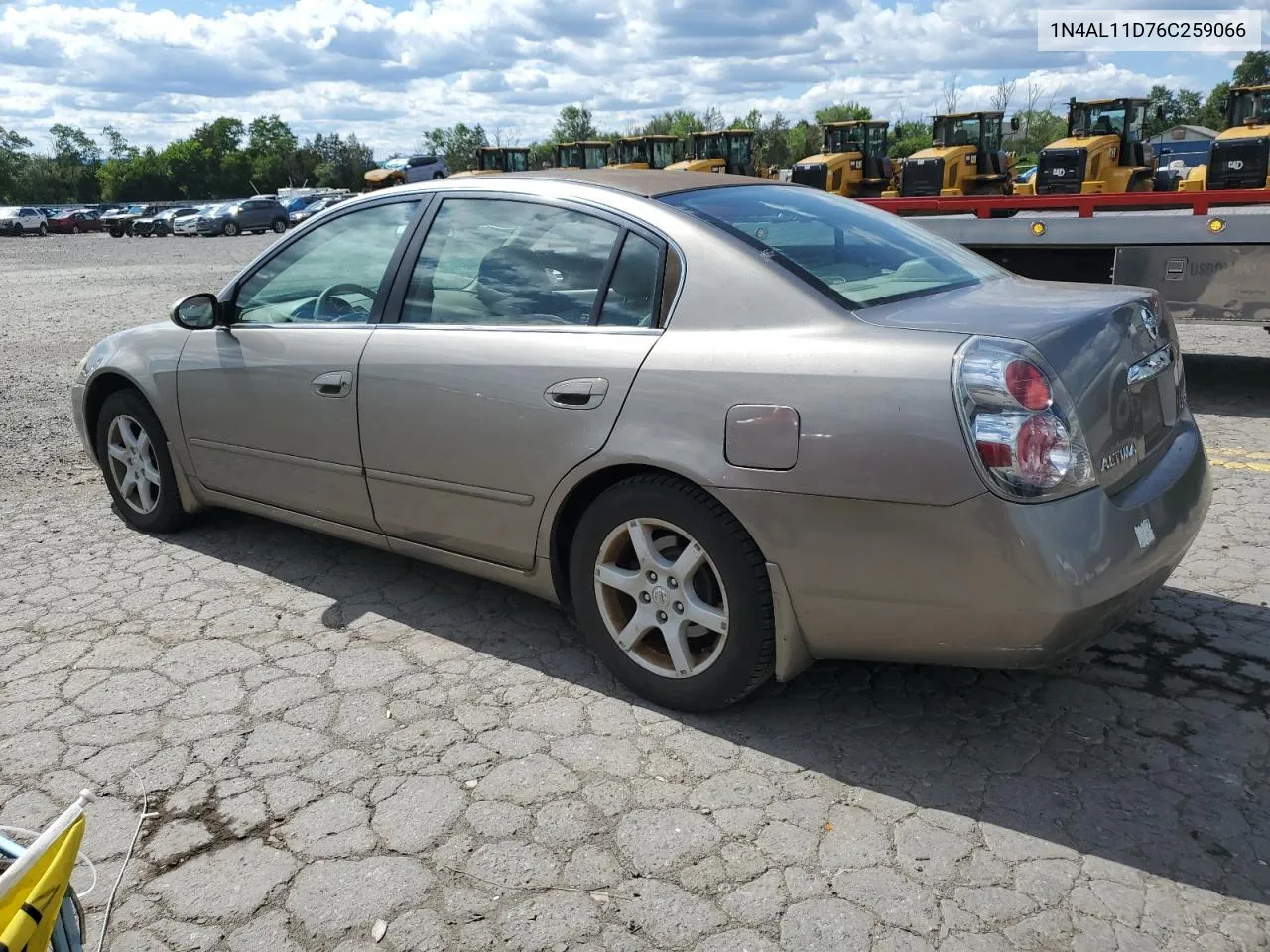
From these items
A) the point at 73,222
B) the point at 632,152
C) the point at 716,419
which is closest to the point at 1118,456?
the point at 716,419

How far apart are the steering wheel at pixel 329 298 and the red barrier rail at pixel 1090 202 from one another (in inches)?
200

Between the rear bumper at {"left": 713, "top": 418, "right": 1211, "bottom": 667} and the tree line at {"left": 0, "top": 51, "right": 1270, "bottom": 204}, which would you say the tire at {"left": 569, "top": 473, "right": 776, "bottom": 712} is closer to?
the rear bumper at {"left": 713, "top": 418, "right": 1211, "bottom": 667}

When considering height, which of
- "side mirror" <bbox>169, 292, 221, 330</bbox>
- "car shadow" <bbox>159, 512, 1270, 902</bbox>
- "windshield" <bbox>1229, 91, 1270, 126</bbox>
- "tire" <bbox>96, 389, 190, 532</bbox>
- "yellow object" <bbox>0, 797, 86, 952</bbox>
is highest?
"windshield" <bbox>1229, 91, 1270, 126</bbox>

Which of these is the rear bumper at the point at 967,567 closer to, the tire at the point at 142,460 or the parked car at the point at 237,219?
the tire at the point at 142,460

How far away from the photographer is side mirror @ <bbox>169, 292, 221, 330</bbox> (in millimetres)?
4445

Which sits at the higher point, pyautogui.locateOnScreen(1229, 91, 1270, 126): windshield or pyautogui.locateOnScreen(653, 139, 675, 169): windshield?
pyautogui.locateOnScreen(1229, 91, 1270, 126): windshield

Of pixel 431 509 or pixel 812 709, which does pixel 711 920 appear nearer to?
→ pixel 812 709

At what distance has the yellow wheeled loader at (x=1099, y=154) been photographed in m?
16.3

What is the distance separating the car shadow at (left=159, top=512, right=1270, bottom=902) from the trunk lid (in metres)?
0.76

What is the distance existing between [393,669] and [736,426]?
5.01 feet

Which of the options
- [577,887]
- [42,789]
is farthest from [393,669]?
[577,887]

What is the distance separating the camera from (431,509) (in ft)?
12.3

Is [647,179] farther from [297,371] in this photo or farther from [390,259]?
[297,371]

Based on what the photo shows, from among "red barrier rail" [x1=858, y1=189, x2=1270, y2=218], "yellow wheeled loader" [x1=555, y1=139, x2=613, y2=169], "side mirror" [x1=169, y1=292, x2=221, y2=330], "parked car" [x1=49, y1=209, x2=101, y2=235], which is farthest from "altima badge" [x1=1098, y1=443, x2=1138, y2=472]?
"parked car" [x1=49, y1=209, x2=101, y2=235]
